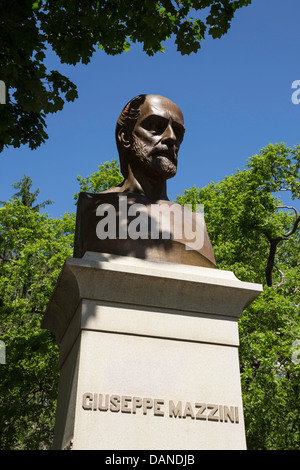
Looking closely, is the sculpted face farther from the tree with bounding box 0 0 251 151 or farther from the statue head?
the tree with bounding box 0 0 251 151

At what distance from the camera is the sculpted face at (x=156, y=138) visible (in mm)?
5246

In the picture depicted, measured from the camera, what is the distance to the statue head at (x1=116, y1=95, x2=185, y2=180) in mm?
5250

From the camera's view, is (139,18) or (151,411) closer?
(151,411)

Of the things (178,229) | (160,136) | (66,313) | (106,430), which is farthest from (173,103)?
(106,430)

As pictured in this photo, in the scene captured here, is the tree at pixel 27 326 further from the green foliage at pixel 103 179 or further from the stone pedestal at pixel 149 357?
the stone pedestal at pixel 149 357

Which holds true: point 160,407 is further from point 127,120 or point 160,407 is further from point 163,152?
point 127,120

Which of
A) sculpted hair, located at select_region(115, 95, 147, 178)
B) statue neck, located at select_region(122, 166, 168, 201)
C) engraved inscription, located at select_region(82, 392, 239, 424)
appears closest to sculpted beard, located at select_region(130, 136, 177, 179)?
statue neck, located at select_region(122, 166, 168, 201)

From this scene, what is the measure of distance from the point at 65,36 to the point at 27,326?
1065 cm

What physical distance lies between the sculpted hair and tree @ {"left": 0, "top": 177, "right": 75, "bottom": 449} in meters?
8.90

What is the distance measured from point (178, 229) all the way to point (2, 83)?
3.08 metres

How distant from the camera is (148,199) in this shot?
5.21 m

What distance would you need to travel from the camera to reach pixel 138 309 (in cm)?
422

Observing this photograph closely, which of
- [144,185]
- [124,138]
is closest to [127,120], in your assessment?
[124,138]
